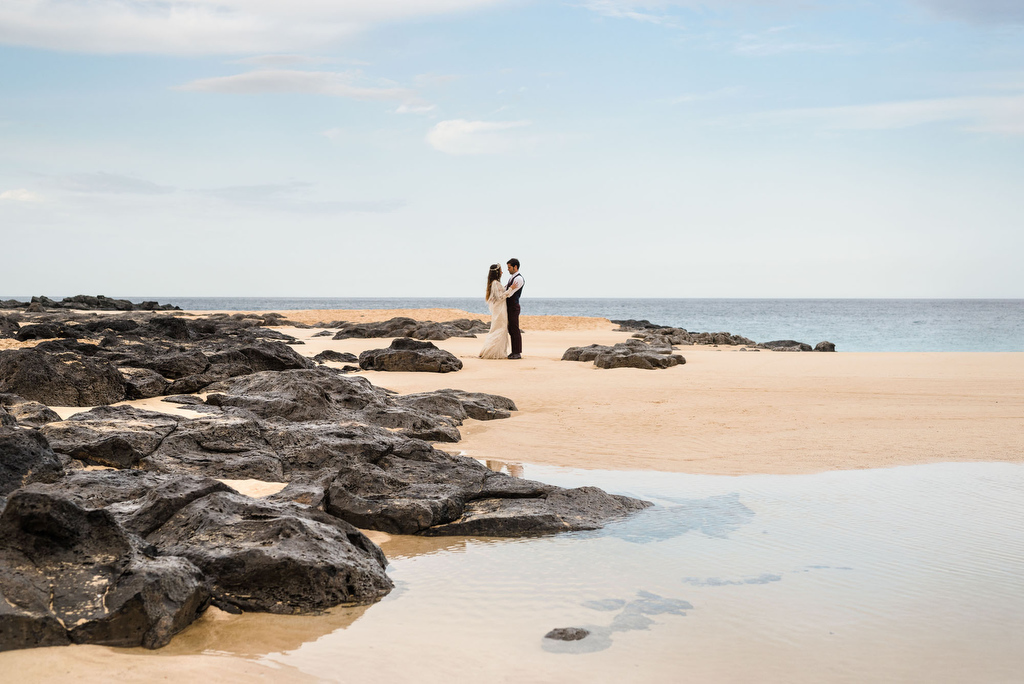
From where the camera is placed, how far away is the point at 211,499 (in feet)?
13.3

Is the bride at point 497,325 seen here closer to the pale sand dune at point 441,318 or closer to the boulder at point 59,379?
the boulder at point 59,379

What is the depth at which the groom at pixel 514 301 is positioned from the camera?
1686cm

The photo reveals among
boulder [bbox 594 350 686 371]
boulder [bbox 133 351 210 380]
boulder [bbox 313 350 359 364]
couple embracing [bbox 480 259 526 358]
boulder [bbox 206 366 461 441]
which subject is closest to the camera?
boulder [bbox 206 366 461 441]

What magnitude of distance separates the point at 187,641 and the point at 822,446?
640cm

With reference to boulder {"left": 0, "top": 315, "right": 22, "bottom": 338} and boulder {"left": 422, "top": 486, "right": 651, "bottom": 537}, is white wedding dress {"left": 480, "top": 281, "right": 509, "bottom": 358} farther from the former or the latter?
boulder {"left": 422, "top": 486, "right": 651, "bottom": 537}

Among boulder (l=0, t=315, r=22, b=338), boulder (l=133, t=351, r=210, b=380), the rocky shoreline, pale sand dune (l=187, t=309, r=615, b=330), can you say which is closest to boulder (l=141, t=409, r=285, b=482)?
the rocky shoreline

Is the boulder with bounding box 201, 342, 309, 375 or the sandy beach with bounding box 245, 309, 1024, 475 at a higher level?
the boulder with bounding box 201, 342, 309, 375

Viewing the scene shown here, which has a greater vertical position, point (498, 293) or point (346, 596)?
point (498, 293)

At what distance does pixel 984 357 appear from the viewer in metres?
17.7

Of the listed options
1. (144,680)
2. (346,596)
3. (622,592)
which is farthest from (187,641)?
(622,592)

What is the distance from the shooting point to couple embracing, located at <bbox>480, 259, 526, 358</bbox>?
16859mm

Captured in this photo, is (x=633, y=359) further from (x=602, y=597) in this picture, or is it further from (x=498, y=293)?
(x=602, y=597)

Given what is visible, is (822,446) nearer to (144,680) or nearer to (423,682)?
(423,682)

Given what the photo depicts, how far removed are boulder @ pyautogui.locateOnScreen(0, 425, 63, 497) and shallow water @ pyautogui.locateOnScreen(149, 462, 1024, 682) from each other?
1.61 m
